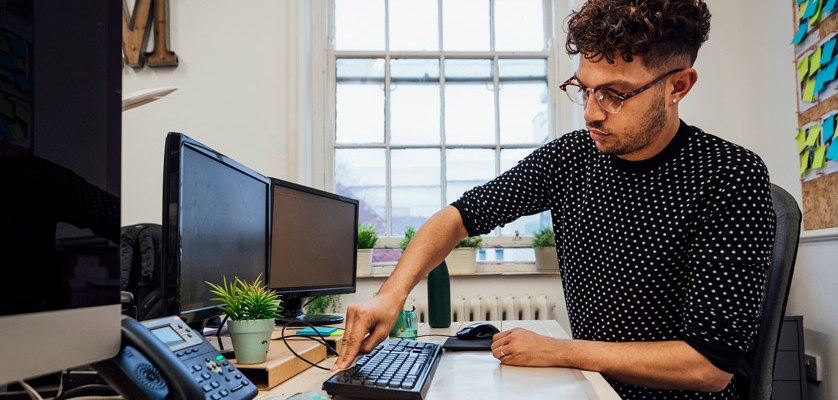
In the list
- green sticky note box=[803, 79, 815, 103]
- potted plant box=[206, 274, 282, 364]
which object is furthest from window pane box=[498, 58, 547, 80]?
potted plant box=[206, 274, 282, 364]

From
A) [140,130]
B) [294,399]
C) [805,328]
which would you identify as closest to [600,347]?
[294,399]

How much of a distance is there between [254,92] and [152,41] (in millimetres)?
567

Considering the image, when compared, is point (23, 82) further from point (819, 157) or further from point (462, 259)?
point (462, 259)

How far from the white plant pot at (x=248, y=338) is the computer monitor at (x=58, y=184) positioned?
1.40ft

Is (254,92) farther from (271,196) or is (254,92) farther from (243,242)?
(243,242)

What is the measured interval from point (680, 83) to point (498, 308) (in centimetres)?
167

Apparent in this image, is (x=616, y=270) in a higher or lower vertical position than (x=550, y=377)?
higher

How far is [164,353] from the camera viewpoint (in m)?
0.47

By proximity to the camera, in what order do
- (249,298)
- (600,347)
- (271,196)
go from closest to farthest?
(249,298) → (600,347) → (271,196)

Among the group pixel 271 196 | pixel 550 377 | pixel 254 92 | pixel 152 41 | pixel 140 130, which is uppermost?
pixel 152 41

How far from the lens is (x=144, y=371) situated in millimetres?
453

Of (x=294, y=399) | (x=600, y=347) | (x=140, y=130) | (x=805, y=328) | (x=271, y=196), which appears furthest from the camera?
(x=140, y=130)

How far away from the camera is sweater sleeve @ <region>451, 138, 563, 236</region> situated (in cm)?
133

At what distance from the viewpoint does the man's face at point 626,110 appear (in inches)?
42.9
